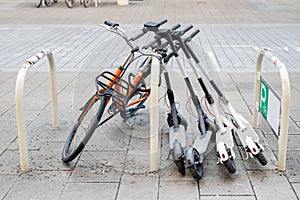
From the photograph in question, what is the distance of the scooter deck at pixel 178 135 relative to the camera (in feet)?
14.0

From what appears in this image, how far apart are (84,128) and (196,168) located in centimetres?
112

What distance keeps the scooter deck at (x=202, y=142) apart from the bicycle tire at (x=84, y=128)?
89 cm

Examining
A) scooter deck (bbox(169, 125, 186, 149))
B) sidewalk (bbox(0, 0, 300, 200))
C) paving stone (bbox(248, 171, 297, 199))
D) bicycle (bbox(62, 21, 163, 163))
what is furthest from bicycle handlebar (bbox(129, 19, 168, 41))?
paving stone (bbox(248, 171, 297, 199))

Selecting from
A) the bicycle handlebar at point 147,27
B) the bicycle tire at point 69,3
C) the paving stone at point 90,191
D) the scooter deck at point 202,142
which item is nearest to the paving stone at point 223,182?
the scooter deck at point 202,142

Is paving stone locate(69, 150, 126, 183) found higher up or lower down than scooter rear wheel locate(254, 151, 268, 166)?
lower down

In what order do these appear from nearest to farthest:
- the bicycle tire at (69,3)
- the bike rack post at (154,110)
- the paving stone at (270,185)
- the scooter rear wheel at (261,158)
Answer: the paving stone at (270,185) < the bike rack post at (154,110) < the scooter rear wheel at (261,158) < the bicycle tire at (69,3)

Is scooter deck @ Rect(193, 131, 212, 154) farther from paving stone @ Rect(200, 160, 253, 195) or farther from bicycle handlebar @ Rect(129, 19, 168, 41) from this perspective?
bicycle handlebar @ Rect(129, 19, 168, 41)

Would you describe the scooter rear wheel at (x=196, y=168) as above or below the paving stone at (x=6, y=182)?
above

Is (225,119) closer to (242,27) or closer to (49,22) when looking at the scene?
(242,27)

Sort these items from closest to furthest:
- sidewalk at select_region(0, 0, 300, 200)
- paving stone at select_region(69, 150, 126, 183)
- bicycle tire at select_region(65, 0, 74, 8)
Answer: sidewalk at select_region(0, 0, 300, 200) < paving stone at select_region(69, 150, 126, 183) < bicycle tire at select_region(65, 0, 74, 8)

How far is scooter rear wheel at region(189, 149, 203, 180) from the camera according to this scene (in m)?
Result: 3.81

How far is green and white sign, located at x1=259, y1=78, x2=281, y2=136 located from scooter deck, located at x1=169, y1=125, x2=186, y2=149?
81 cm

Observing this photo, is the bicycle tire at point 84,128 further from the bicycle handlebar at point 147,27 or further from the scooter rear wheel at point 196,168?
the scooter rear wheel at point 196,168

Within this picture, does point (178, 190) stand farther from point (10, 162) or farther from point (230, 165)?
point (10, 162)
